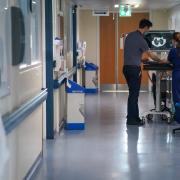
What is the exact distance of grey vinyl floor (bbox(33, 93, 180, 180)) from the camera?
497 cm

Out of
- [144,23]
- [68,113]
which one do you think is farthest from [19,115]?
[144,23]

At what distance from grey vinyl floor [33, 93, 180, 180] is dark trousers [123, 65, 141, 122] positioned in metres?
0.25

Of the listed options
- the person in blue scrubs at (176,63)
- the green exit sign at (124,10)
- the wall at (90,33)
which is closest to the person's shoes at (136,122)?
the person in blue scrubs at (176,63)

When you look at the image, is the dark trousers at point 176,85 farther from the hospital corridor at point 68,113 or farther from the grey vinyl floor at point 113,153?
the grey vinyl floor at point 113,153

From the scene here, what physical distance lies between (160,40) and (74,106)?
2.28 metres

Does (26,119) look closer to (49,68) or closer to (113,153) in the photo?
(113,153)

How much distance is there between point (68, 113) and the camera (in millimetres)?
7531

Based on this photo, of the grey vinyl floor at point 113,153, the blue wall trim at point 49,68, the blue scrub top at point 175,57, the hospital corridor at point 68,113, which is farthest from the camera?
the blue scrub top at point 175,57

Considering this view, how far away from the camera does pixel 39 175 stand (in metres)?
4.91

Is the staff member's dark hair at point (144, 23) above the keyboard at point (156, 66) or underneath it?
above

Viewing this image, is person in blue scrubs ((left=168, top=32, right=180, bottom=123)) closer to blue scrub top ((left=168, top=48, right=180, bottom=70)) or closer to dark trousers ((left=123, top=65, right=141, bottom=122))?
blue scrub top ((left=168, top=48, right=180, bottom=70))

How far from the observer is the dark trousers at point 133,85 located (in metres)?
7.91

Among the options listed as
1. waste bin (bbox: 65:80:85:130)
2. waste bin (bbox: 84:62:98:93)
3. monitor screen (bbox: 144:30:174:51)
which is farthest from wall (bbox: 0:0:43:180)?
waste bin (bbox: 84:62:98:93)

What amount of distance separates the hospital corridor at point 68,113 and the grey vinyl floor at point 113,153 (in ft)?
0.04
